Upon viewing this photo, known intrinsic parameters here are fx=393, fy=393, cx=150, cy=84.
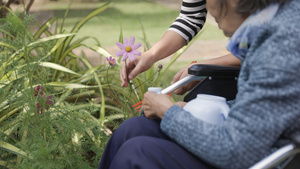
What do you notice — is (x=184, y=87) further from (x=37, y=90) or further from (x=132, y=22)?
(x=132, y=22)

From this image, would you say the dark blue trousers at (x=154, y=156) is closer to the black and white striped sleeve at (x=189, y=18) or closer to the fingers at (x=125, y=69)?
the fingers at (x=125, y=69)

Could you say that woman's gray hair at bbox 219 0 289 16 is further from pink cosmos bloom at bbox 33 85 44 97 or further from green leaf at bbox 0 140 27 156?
green leaf at bbox 0 140 27 156

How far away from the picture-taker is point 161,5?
8430mm

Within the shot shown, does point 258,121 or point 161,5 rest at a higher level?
point 258,121

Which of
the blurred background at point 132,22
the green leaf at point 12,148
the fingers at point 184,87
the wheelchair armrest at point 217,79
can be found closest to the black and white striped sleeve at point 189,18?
the fingers at point 184,87

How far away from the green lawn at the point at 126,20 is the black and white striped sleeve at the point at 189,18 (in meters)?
2.89

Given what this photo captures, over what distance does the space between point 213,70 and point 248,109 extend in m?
0.47

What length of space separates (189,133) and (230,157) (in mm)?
145

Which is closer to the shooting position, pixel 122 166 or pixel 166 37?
pixel 122 166

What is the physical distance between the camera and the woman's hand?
1.32m

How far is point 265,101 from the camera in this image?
1.07 meters

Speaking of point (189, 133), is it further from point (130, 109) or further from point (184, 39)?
point (130, 109)

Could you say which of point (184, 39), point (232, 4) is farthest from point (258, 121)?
point (184, 39)

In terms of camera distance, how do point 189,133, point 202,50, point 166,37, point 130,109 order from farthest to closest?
point 202,50, point 130,109, point 166,37, point 189,133
